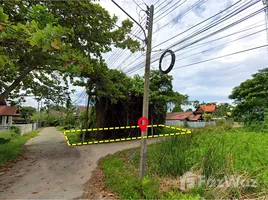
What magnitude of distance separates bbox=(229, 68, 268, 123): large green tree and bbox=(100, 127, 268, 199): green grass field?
9.08m

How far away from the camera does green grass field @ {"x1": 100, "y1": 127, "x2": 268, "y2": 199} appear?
11.3ft

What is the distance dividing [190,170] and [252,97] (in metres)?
13.1

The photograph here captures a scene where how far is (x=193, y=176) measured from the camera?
3986 millimetres

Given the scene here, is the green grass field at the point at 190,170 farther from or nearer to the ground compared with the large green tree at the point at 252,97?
nearer to the ground

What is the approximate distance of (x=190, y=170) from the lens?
4.38 meters

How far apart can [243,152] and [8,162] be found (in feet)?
23.9

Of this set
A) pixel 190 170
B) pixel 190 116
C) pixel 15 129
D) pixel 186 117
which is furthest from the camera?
pixel 190 116

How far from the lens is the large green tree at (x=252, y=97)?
13.9m

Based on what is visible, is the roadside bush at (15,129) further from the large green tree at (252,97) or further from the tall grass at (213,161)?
the large green tree at (252,97)

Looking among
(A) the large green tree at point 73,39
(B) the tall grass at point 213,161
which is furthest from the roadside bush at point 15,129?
(B) the tall grass at point 213,161

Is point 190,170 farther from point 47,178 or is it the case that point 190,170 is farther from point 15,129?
point 15,129

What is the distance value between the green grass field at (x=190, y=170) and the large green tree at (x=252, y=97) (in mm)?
9078

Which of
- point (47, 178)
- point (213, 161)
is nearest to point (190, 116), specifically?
point (213, 161)

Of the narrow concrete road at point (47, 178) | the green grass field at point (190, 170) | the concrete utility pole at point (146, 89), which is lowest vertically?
the narrow concrete road at point (47, 178)
